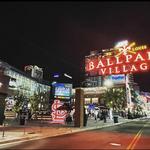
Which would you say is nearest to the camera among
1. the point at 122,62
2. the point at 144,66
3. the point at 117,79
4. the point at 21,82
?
the point at 144,66

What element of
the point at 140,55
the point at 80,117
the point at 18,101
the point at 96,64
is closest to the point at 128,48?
the point at 140,55

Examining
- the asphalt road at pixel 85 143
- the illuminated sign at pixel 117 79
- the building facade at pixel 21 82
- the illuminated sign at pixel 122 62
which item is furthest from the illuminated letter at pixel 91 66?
the illuminated sign at pixel 117 79

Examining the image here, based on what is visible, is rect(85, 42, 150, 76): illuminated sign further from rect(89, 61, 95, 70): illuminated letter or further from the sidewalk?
the sidewalk

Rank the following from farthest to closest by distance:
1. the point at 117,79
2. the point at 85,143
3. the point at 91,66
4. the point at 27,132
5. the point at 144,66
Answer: the point at 117,79, the point at 91,66, the point at 144,66, the point at 27,132, the point at 85,143

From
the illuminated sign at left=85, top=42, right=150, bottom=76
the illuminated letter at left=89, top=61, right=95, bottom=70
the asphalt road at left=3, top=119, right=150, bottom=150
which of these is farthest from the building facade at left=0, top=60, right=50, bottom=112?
the asphalt road at left=3, top=119, right=150, bottom=150

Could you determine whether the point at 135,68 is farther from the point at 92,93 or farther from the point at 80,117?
the point at 92,93

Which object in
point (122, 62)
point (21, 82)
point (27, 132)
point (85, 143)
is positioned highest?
point (21, 82)

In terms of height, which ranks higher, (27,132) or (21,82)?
(21,82)

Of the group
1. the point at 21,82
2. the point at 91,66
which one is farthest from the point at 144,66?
the point at 21,82

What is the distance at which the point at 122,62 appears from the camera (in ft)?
86.9

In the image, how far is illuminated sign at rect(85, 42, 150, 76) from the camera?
989 inches

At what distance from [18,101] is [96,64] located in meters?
42.5

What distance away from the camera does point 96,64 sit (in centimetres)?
2836

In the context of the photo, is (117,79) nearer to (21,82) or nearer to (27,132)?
(21,82)
